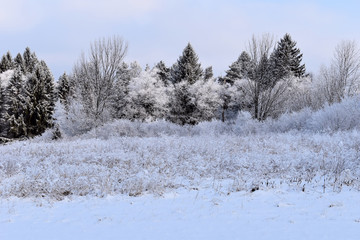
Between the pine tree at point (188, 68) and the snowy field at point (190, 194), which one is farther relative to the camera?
the pine tree at point (188, 68)

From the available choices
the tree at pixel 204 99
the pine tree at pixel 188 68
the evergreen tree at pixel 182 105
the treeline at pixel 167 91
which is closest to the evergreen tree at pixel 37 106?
the treeline at pixel 167 91

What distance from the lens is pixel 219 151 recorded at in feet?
32.2

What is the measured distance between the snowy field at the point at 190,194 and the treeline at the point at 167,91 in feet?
36.1

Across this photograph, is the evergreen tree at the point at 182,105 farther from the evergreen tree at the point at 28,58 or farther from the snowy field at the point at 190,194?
the evergreen tree at the point at 28,58

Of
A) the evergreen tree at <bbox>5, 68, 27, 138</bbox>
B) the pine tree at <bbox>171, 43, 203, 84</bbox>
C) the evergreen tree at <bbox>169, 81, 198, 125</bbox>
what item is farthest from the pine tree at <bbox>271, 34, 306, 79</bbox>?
the evergreen tree at <bbox>5, 68, 27, 138</bbox>

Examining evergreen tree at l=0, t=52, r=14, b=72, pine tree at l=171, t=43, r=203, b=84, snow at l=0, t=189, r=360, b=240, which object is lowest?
snow at l=0, t=189, r=360, b=240

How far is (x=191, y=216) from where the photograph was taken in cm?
438

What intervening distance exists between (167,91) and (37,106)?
18089mm

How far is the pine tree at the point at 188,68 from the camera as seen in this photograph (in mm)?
35000

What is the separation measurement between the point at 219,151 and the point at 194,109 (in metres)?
23.9

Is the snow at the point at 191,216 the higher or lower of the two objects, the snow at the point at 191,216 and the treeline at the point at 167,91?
the lower

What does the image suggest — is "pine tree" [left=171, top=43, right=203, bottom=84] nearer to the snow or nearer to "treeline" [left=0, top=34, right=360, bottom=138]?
"treeline" [left=0, top=34, right=360, bottom=138]

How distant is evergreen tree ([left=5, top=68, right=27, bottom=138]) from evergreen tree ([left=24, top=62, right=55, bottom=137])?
735mm

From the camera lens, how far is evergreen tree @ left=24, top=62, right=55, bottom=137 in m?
36.8
